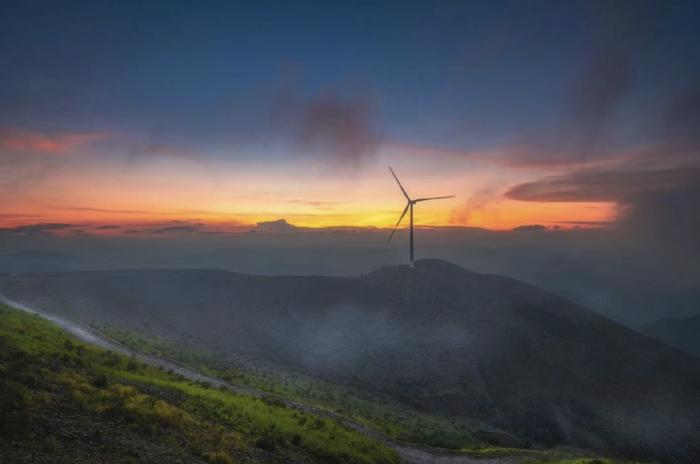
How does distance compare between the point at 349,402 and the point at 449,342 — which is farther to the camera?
the point at 449,342

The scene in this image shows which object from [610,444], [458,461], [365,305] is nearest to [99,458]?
[458,461]

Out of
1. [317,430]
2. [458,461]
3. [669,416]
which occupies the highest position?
[317,430]

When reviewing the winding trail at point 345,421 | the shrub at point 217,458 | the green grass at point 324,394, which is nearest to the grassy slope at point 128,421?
the shrub at point 217,458

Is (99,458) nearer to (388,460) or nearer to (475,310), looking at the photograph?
(388,460)

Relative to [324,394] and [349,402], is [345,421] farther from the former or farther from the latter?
[324,394]

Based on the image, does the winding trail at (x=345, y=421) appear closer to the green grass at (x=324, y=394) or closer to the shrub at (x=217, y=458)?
the green grass at (x=324, y=394)

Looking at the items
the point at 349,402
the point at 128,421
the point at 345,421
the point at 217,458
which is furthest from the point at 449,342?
the point at 128,421
